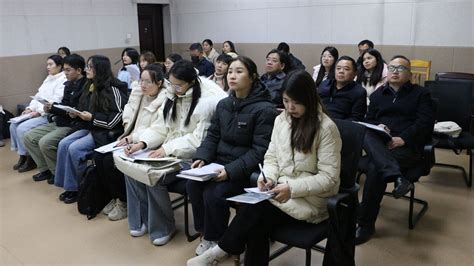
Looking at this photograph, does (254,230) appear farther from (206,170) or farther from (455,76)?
(455,76)

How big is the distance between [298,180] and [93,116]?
2.10 metres

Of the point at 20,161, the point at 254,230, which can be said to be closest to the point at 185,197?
the point at 254,230

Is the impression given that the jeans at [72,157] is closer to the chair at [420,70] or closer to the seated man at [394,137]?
the seated man at [394,137]

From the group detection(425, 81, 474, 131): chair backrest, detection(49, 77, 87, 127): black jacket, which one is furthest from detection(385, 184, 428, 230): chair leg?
detection(49, 77, 87, 127): black jacket

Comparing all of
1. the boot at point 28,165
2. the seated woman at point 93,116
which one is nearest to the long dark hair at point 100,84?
the seated woman at point 93,116

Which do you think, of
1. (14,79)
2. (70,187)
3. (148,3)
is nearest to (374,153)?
(70,187)

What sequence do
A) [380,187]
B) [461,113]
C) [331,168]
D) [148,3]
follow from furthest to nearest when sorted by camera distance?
[148,3] < [461,113] < [380,187] < [331,168]

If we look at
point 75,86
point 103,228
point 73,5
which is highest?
point 73,5

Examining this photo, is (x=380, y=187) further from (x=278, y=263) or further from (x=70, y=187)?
(x=70, y=187)

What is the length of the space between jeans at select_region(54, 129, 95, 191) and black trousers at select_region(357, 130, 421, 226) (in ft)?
7.25

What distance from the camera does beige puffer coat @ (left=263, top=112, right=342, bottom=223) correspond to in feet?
6.42

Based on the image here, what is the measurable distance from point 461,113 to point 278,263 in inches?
87.8

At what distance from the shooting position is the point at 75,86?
378cm

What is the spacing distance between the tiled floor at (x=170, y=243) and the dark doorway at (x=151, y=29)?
5.35 metres
